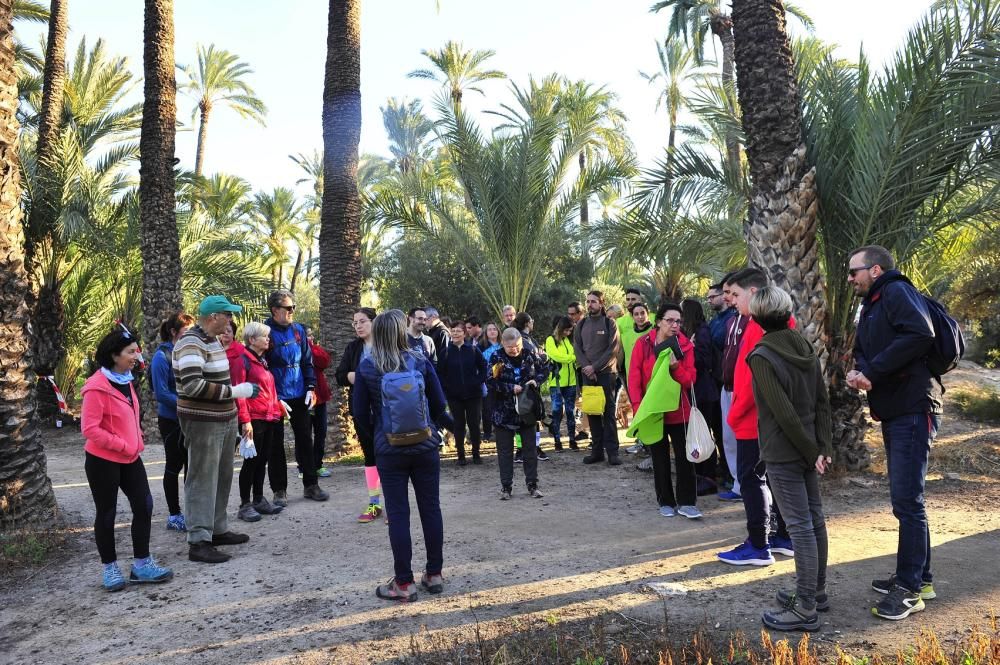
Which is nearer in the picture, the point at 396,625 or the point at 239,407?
the point at 396,625

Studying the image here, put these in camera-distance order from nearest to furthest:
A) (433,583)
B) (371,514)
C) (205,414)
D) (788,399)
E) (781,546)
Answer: (788,399) < (433,583) < (781,546) < (205,414) < (371,514)

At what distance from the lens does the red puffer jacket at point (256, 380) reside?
6074 mm

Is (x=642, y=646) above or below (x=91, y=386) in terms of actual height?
below

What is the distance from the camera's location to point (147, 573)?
4.77m

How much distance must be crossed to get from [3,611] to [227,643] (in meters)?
1.89

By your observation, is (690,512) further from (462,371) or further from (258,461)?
(258,461)

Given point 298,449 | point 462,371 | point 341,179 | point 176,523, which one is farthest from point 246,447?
point 341,179

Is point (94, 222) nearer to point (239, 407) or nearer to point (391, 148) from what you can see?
point (239, 407)

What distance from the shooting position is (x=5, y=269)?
606 cm

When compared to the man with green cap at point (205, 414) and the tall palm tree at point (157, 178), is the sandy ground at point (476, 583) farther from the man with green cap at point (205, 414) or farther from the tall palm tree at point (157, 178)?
the tall palm tree at point (157, 178)

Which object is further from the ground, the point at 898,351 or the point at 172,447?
the point at 898,351

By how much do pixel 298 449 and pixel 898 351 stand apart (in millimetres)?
5560

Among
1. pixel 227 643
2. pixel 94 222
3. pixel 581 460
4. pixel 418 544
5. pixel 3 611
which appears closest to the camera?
pixel 227 643

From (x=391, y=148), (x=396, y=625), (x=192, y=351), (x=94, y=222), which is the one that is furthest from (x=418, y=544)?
(x=391, y=148)
